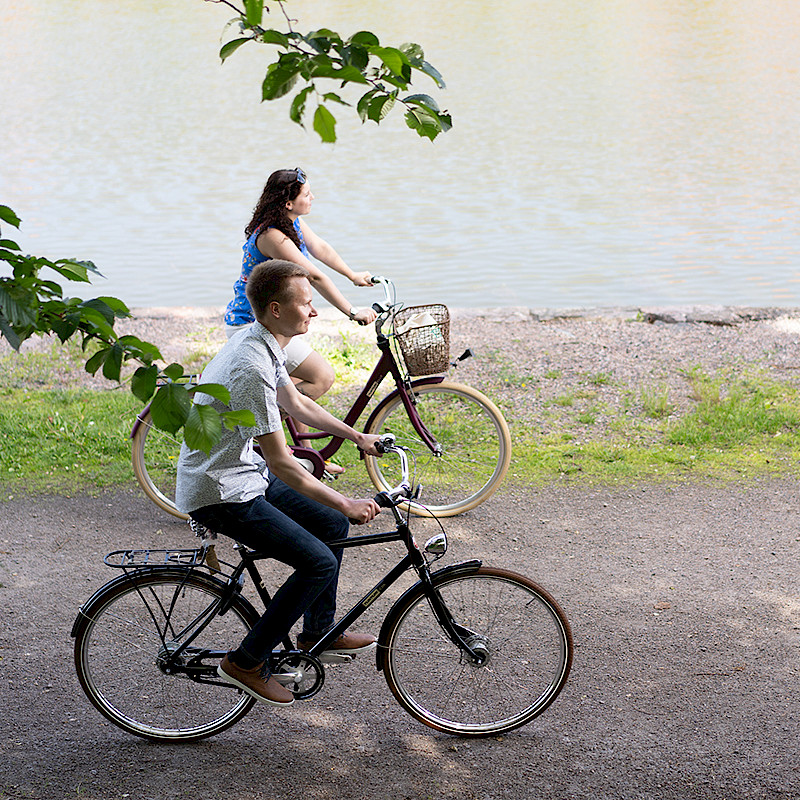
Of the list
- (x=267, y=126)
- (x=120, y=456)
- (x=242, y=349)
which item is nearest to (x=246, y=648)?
(x=242, y=349)

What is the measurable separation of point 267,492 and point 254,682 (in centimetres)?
67

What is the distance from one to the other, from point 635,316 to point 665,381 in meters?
1.97

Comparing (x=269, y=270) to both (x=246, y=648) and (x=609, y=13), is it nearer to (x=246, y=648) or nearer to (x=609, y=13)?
(x=246, y=648)

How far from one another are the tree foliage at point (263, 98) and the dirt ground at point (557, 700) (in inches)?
66.4

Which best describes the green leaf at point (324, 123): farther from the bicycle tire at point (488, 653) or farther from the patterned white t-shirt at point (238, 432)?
the bicycle tire at point (488, 653)

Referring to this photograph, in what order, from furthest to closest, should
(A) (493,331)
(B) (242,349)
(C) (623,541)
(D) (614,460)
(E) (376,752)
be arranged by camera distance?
(A) (493,331) < (D) (614,460) < (C) (623,541) < (E) (376,752) < (B) (242,349)

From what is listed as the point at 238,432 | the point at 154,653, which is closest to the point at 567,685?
the point at 154,653

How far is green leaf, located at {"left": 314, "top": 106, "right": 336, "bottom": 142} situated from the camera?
7.44ft

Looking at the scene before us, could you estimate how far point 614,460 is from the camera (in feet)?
21.5

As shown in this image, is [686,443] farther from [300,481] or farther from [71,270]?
[71,270]

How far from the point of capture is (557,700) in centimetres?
408

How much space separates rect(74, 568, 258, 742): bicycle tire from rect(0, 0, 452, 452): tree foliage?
1155 millimetres

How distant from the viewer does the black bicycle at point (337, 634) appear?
358cm

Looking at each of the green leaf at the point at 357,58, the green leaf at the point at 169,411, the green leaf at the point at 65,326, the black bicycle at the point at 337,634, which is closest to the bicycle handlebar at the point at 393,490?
the black bicycle at the point at 337,634
